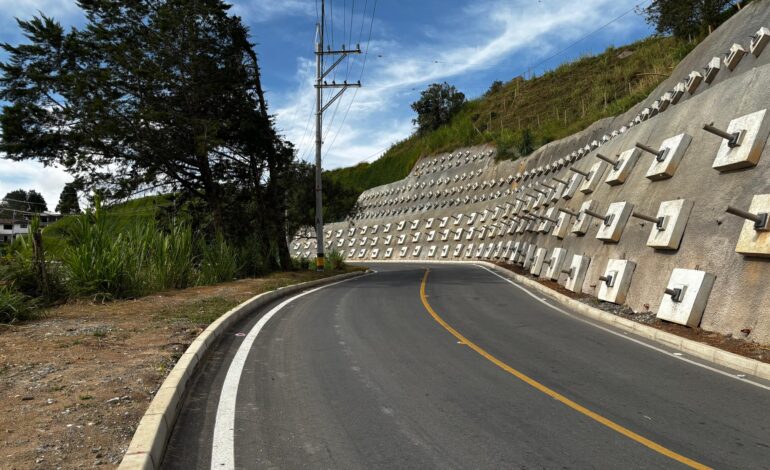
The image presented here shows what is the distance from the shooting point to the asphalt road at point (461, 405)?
404 centimetres

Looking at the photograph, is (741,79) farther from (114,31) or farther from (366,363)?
(114,31)

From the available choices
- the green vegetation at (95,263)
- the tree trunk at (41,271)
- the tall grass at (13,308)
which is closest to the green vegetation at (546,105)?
the green vegetation at (95,263)

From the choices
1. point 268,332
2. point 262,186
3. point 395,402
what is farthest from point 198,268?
point 395,402

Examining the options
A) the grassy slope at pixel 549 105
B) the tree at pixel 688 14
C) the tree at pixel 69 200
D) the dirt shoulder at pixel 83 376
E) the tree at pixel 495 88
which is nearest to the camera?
the dirt shoulder at pixel 83 376

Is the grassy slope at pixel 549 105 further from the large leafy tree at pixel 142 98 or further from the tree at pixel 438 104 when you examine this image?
the large leafy tree at pixel 142 98

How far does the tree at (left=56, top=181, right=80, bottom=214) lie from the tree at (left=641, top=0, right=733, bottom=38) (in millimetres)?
33515

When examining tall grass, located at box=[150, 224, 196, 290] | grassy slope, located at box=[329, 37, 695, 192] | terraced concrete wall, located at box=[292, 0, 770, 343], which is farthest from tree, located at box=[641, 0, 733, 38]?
tall grass, located at box=[150, 224, 196, 290]

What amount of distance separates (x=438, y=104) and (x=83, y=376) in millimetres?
66502

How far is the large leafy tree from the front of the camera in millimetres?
19828

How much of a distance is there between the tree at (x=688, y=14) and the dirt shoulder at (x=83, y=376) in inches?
1275

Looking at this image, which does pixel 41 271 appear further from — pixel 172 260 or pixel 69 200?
pixel 69 200

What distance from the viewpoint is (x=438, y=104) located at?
68.5m

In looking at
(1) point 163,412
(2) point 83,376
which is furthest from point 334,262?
(1) point 163,412

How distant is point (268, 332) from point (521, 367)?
457 cm
